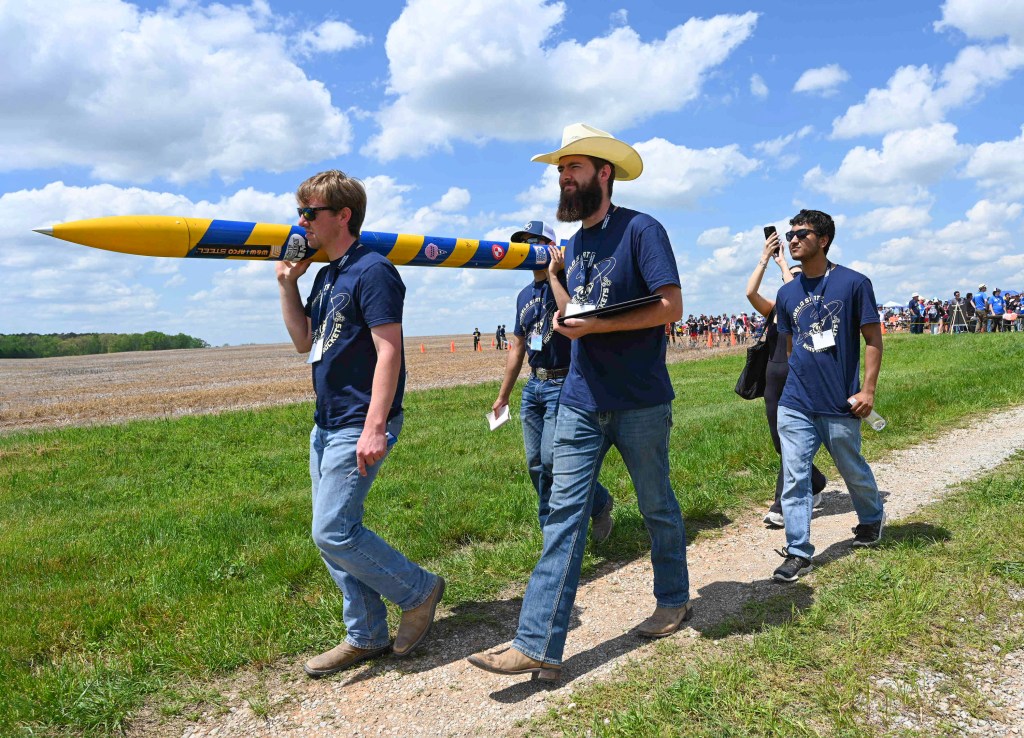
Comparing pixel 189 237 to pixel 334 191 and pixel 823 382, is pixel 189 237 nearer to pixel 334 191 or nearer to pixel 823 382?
pixel 334 191

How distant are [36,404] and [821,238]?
2558cm

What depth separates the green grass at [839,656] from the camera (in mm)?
2719

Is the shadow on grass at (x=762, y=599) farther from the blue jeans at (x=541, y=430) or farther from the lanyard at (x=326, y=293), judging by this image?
the lanyard at (x=326, y=293)

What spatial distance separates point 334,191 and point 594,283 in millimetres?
1331

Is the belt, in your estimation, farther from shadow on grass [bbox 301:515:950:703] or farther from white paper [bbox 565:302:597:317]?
white paper [bbox 565:302:597:317]

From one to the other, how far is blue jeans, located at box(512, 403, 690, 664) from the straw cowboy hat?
122 cm

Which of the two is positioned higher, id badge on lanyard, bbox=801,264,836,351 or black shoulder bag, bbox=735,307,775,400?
id badge on lanyard, bbox=801,264,836,351

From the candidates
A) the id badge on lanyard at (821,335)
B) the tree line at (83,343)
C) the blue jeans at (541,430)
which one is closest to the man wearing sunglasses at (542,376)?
the blue jeans at (541,430)

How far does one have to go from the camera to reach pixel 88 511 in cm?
728

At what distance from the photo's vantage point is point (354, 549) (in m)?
3.33

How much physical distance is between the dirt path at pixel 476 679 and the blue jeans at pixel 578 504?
0.97ft

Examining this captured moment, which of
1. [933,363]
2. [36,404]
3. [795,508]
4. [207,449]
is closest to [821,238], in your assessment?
[795,508]

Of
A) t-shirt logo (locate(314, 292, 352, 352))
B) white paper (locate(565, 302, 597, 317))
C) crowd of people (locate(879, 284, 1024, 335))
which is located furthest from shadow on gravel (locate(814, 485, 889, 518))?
crowd of people (locate(879, 284, 1024, 335))

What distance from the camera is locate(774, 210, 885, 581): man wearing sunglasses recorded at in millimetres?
4410
